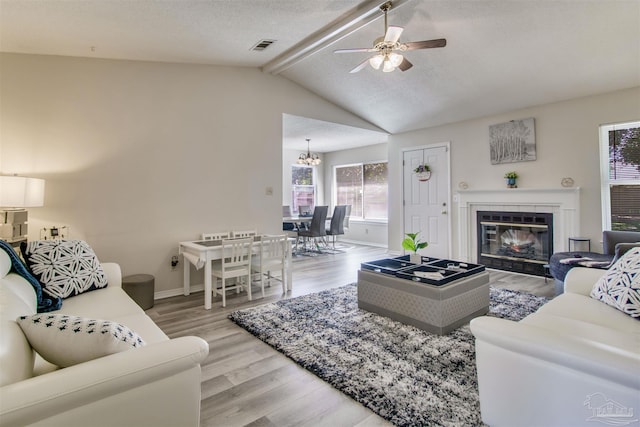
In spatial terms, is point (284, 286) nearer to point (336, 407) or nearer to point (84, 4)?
point (336, 407)

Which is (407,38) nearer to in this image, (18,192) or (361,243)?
(18,192)

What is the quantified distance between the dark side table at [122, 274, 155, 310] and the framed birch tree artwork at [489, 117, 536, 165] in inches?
201

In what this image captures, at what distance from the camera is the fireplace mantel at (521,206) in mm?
4332

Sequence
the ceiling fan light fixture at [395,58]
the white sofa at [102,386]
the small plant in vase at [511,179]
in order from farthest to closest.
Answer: the small plant in vase at [511,179]
the ceiling fan light fixture at [395,58]
the white sofa at [102,386]

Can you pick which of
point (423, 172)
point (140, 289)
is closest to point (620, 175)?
point (423, 172)

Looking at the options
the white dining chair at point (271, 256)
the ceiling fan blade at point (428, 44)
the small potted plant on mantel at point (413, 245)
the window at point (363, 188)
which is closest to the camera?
the ceiling fan blade at point (428, 44)

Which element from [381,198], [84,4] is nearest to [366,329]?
[84,4]

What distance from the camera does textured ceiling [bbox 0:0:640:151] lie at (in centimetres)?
283

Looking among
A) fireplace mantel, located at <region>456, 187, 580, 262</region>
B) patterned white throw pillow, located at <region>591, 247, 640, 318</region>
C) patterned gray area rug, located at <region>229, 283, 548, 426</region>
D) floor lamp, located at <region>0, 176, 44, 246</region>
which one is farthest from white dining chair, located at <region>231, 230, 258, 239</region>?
patterned white throw pillow, located at <region>591, 247, 640, 318</region>

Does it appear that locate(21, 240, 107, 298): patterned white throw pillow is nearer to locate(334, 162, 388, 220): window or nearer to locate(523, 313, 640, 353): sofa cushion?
locate(523, 313, 640, 353): sofa cushion

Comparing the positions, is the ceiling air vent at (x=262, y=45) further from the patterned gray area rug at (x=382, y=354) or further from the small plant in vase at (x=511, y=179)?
the small plant in vase at (x=511, y=179)

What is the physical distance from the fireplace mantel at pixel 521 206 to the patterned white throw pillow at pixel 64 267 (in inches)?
200

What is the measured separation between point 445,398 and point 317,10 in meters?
3.45

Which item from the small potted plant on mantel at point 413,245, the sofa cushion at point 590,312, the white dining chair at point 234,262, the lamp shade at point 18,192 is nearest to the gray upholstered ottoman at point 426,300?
the small potted plant on mantel at point 413,245
